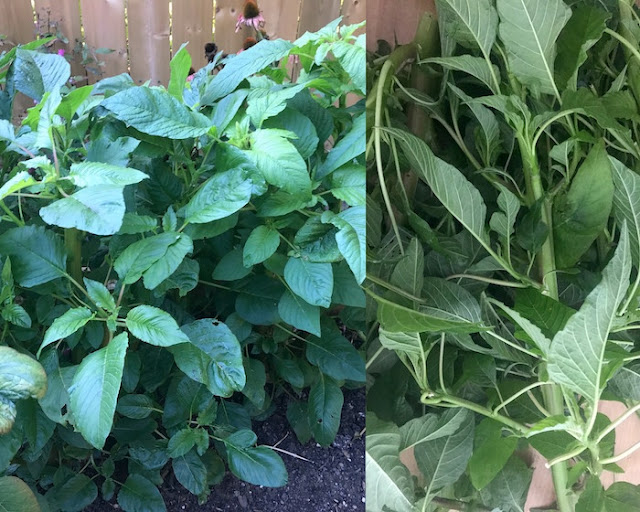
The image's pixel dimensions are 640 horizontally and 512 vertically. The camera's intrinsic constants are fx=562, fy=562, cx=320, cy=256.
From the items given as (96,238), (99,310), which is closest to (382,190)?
(99,310)

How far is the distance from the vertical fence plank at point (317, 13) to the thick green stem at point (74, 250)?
1.53ft

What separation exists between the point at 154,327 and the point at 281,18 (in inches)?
26.0

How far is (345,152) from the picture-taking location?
503mm

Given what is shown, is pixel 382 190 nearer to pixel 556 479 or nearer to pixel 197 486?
pixel 556 479

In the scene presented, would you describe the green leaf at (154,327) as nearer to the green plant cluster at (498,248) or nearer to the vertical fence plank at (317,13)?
the green plant cluster at (498,248)

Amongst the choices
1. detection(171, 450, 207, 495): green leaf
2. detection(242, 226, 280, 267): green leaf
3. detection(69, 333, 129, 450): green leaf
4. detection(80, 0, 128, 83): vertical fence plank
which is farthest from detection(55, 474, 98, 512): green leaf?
detection(80, 0, 128, 83): vertical fence plank

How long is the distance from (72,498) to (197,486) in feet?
0.49

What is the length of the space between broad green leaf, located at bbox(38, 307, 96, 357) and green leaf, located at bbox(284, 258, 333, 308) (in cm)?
18

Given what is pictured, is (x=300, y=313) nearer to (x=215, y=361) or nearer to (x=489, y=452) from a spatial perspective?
(x=215, y=361)

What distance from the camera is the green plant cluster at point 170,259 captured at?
463mm

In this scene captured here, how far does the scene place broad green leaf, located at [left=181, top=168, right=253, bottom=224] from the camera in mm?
465

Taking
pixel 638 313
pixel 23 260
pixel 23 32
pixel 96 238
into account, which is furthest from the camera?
pixel 23 32

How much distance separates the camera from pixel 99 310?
522 mm

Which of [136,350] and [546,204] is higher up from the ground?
[546,204]
